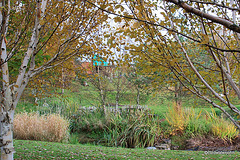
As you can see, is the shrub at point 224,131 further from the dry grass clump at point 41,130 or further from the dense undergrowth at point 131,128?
the dry grass clump at point 41,130

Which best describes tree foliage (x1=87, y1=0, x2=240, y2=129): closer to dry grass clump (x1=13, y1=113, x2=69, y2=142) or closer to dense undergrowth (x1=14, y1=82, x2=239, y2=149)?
dense undergrowth (x1=14, y1=82, x2=239, y2=149)

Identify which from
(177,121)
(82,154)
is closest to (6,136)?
(82,154)

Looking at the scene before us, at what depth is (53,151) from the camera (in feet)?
14.8

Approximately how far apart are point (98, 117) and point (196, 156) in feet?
15.9

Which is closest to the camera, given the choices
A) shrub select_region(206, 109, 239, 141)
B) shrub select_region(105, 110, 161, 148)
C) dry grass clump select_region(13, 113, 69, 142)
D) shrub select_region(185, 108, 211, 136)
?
dry grass clump select_region(13, 113, 69, 142)

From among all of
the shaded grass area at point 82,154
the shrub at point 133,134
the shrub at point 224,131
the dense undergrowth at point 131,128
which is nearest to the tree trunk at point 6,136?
the shaded grass area at point 82,154

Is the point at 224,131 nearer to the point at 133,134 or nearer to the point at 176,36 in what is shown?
the point at 133,134

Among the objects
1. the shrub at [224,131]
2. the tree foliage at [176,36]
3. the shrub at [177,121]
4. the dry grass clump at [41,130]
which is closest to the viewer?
the tree foliage at [176,36]

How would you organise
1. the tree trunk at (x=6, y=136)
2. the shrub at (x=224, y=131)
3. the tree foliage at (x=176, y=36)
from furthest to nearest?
1. the shrub at (x=224, y=131)
2. the tree trunk at (x=6, y=136)
3. the tree foliage at (x=176, y=36)

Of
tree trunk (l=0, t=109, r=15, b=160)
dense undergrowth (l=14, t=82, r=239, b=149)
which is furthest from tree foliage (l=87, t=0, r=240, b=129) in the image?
dense undergrowth (l=14, t=82, r=239, b=149)

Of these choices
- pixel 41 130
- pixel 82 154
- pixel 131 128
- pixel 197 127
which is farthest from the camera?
pixel 197 127

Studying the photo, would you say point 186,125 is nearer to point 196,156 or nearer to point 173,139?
point 173,139

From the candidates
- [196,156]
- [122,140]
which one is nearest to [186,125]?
[122,140]

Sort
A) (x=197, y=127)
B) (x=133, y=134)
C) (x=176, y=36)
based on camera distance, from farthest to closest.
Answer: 1. (x=197, y=127)
2. (x=133, y=134)
3. (x=176, y=36)
